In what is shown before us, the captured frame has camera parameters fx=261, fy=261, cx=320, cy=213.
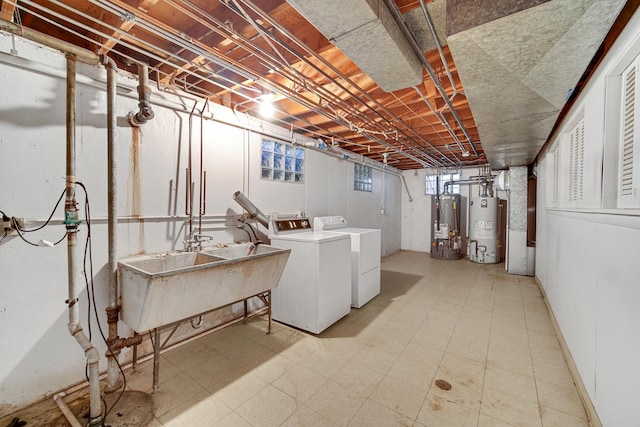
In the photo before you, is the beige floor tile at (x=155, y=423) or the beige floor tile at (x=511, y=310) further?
the beige floor tile at (x=511, y=310)

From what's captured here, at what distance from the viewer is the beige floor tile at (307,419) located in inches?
64.1

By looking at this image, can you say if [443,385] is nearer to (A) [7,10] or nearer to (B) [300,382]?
(B) [300,382]

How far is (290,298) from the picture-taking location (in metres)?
2.94

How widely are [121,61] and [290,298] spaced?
2.78 m

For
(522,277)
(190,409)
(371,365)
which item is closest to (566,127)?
(371,365)

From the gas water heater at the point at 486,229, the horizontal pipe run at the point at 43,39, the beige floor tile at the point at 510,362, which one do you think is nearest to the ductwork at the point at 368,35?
the horizontal pipe run at the point at 43,39

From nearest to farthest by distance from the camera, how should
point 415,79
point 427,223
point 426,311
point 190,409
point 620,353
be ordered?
point 620,353 < point 190,409 < point 415,79 < point 426,311 < point 427,223

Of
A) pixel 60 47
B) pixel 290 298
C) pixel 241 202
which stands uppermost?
pixel 60 47

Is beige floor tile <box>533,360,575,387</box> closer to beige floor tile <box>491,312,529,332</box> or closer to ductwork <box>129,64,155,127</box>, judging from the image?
beige floor tile <box>491,312,529,332</box>

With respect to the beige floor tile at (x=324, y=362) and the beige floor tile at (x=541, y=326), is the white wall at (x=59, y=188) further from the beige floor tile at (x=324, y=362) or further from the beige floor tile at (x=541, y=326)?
the beige floor tile at (x=541, y=326)

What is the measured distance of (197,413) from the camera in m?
1.72

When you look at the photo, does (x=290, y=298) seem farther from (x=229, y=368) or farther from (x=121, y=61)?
(x=121, y=61)

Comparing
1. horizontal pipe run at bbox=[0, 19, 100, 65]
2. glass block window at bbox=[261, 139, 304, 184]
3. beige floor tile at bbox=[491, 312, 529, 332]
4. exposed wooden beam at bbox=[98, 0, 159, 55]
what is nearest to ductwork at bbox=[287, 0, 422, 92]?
exposed wooden beam at bbox=[98, 0, 159, 55]

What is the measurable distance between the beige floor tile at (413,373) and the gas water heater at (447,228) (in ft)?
16.0
